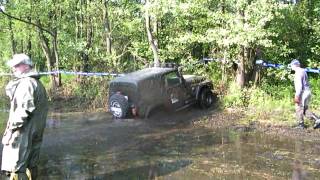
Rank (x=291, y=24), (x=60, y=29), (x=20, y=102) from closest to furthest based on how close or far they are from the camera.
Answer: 1. (x=20, y=102)
2. (x=291, y=24)
3. (x=60, y=29)

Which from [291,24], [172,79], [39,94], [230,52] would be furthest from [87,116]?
[39,94]

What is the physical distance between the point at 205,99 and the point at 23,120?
33.2ft

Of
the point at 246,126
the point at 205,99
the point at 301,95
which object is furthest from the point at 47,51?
the point at 301,95

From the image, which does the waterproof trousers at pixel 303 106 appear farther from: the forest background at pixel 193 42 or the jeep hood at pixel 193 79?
the jeep hood at pixel 193 79

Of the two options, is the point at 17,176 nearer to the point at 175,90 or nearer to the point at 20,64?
the point at 20,64

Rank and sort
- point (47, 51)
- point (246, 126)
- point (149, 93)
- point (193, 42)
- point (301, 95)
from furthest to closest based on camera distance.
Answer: point (47, 51), point (193, 42), point (149, 93), point (246, 126), point (301, 95)

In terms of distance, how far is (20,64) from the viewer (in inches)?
260

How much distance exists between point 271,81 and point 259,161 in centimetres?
720

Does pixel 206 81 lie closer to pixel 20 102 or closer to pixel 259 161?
pixel 259 161

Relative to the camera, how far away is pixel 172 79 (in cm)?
1532

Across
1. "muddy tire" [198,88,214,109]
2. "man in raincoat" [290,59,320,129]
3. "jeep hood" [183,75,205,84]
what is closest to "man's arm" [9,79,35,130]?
"man in raincoat" [290,59,320,129]

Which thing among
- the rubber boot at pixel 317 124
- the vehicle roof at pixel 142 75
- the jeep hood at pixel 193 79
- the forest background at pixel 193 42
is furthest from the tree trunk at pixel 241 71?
Answer: the rubber boot at pixel 317 124

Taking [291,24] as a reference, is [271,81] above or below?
below

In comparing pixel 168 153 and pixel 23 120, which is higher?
pixel 23 120
